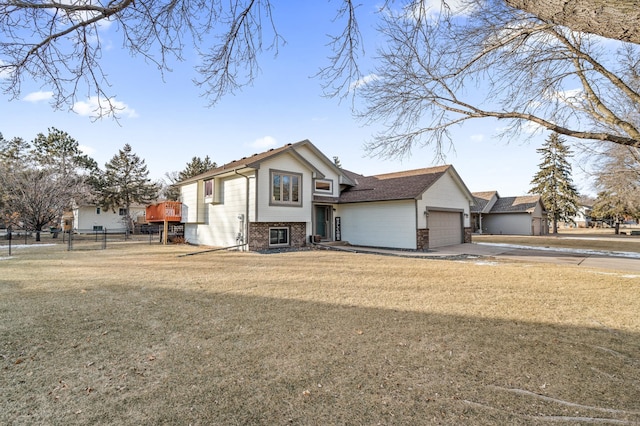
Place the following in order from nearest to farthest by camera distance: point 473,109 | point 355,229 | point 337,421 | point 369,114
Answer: point 337,421 → point 473,109 → point 369,114 → point 355,229

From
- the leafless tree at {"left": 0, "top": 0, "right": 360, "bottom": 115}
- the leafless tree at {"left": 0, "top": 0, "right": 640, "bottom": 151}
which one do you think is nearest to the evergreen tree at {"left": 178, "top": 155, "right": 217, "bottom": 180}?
the leafless tree at {"left": 0, "top": 0, "right": 640, "bottom": 151}

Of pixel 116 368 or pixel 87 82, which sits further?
pixel 87 82

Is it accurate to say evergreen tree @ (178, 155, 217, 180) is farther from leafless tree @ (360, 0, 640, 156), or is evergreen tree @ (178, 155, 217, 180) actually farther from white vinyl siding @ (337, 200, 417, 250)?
leafless tree @ (360, 0, 640, 156)

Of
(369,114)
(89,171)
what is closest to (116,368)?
(369,114)

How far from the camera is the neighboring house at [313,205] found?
1494 cm

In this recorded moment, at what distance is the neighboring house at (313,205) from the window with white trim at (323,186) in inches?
2.4

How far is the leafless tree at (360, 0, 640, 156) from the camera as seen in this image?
6203 millimetres

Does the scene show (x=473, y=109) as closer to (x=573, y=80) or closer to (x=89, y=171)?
(x=573, y=80)

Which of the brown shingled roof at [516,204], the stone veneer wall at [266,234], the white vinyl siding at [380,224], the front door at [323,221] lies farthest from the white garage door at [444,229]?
the brown shingled roof at [516,204]

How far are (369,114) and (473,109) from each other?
92.6 inches

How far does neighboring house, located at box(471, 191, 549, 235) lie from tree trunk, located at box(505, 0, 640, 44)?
111ft

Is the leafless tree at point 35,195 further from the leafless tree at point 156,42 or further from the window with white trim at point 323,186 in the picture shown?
the leafless tree at point 156,42

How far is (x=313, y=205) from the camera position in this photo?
683 inches

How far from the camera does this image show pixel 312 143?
58.1 feet
